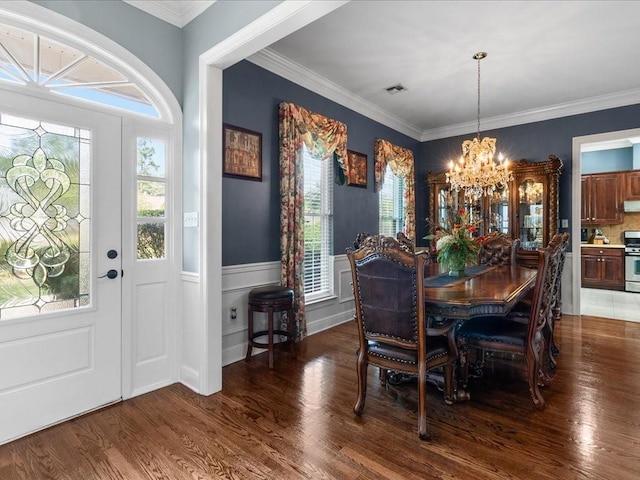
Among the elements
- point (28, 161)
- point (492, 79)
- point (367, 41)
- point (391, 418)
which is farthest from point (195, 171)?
point (492, 79)

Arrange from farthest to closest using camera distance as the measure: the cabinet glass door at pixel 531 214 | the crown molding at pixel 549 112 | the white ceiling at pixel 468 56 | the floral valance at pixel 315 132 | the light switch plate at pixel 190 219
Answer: the cabinet glass door at pixel 531 214, the crown molding at pixel 549 112, the floral valance at pixel 315 132, the white ceiling at pixel 468 56, the light switch plate at pixel 190 219

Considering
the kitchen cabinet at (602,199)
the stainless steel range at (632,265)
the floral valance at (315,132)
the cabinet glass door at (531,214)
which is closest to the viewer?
the floral valance at (315,132)

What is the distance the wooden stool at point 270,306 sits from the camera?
10.2ft

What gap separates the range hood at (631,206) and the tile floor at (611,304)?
1701mm

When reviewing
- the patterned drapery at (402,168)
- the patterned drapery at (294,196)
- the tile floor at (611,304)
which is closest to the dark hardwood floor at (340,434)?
the patterned drapery at (294,196)

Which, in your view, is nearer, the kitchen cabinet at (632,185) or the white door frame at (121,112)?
the white door frame at (121,112)

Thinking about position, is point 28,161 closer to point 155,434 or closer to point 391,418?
point 155,434

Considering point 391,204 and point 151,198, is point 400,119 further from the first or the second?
point 151,198

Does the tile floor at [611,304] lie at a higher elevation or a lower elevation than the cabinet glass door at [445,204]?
lower

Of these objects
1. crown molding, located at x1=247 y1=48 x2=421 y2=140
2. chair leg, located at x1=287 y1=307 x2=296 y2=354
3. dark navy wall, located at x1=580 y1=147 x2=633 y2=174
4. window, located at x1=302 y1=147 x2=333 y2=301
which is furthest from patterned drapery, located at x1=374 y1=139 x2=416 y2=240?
dark navy wall, located at x1=580 y1=147 x2=633 y2=174

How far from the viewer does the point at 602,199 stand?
24.0 ft

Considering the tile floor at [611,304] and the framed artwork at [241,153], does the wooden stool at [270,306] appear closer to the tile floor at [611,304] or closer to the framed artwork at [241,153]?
the framed artwork at [241,153]

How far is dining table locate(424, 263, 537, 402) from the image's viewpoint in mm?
2123

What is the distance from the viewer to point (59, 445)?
202 centimetres
